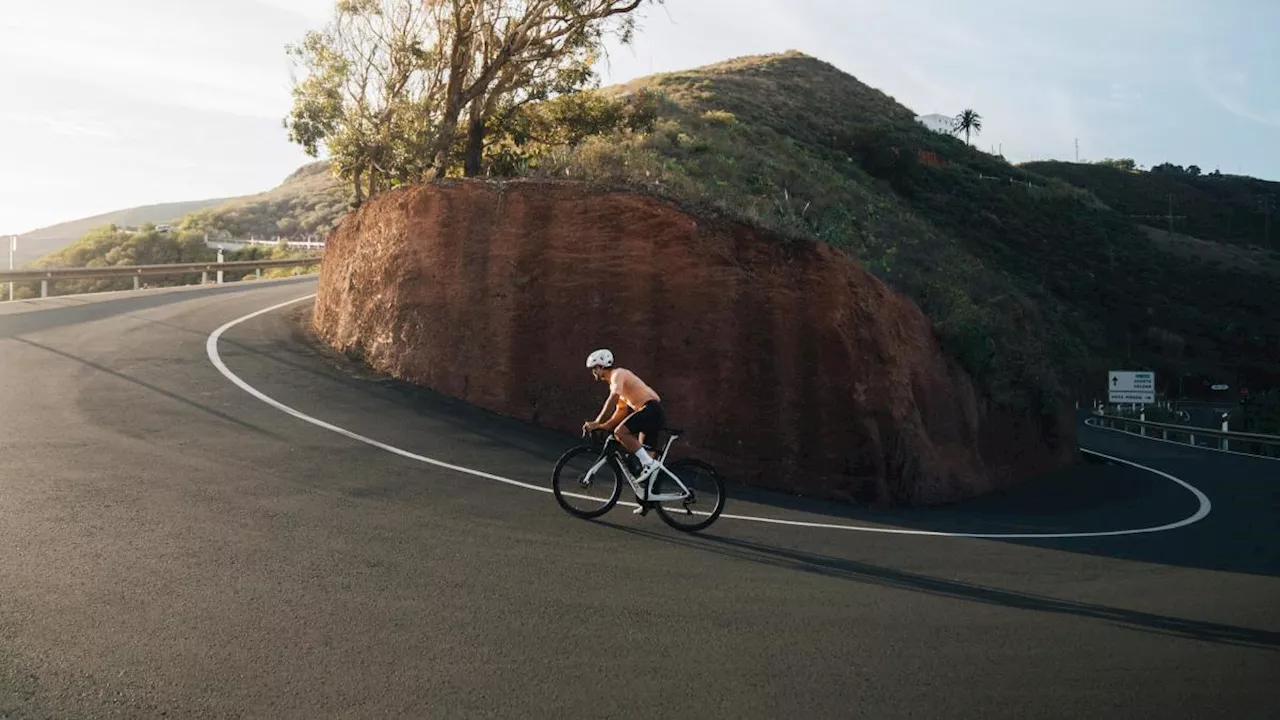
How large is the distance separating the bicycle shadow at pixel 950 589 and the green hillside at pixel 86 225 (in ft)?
224

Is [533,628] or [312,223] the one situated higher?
[312,223]

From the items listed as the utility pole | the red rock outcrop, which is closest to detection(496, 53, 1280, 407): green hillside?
the red rock outcrop

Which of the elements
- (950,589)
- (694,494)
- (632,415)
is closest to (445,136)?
(632,415)

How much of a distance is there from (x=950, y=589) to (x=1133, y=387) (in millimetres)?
43924

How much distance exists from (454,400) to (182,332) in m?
8.18

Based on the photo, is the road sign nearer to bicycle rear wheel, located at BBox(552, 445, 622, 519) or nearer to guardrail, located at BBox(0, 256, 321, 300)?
→ guardrail, located at BBox(0, 256, 321, 300)

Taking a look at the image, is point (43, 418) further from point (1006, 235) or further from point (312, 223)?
point (312, 223)

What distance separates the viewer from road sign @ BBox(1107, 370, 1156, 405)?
4756 centimetres

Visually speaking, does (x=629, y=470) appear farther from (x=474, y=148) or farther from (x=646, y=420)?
(x=474, y=148)

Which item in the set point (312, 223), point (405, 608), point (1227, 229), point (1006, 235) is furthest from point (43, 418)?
point (1227, 229)

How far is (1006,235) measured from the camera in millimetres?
65688

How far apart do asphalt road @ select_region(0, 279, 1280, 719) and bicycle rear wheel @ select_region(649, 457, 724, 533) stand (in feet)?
0.69

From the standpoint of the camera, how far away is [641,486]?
1095 cm

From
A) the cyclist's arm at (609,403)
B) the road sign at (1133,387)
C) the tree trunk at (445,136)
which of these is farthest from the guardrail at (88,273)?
the road sign at (1133,387)
